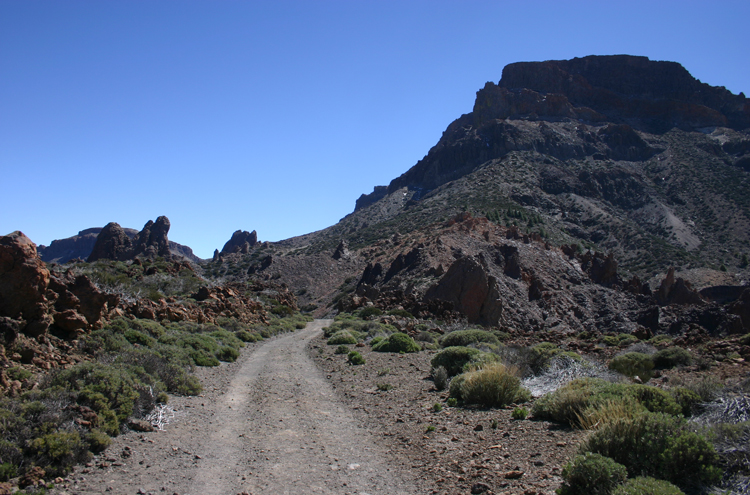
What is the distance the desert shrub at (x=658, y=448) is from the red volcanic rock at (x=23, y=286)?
35.7 ft

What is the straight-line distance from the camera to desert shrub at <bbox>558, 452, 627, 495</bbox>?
476 cm

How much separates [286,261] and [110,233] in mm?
24312

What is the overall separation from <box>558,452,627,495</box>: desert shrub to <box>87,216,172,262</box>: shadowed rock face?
6563cm

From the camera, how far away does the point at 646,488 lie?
4.44 m

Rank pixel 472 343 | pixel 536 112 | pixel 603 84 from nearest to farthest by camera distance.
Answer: pixel 472 343 < pixel 536 112 < pixel 603 84

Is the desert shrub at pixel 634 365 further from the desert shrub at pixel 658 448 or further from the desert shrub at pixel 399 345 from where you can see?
the desert shrub at pixel 399 345

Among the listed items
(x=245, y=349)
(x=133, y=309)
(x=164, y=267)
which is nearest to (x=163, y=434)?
(x=133, y=309)

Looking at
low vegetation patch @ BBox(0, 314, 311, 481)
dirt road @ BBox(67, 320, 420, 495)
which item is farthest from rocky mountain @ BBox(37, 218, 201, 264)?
dirt road @ BBox(67, 320, 420, 495)

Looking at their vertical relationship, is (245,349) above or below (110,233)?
below

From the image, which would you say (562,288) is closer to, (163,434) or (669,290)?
(669,290)

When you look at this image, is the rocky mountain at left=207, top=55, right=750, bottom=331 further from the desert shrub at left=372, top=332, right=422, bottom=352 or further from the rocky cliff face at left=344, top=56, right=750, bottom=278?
the desert shrub at left=372, top=332, right=422, bottom=352

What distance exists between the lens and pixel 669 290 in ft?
143

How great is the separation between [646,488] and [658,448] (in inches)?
36.6

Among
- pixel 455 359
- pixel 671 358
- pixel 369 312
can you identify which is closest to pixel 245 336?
pixel 369 312
